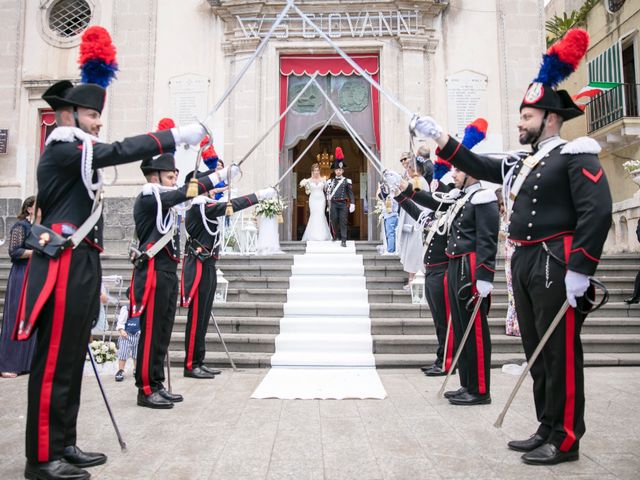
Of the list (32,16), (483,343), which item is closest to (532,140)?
(483,343)

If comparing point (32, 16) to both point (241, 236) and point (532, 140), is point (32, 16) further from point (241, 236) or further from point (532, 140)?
point (532, 140)

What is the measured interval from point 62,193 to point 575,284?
3.00 metres

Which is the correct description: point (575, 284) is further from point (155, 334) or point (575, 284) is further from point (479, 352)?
point (155, 334)

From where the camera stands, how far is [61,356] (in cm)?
297

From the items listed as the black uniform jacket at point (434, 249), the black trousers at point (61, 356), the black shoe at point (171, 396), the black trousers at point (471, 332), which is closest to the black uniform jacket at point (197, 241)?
the black shoe at point (171, 396)

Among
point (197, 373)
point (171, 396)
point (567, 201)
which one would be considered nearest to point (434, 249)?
point (567, 201)

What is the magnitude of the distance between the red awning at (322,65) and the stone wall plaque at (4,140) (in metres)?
7.44

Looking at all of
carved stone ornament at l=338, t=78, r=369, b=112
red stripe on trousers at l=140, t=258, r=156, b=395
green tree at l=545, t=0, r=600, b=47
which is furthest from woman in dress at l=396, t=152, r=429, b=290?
green tree at l=545, t=0, r=600, b=47

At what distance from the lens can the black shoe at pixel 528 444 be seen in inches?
127

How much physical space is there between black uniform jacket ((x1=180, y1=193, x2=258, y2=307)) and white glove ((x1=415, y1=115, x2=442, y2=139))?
9.23 feet

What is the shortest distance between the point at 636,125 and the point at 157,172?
1529 cm

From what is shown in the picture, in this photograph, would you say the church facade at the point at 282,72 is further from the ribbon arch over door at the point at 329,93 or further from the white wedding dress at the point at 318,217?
the white wedding dress at the point at 318,217

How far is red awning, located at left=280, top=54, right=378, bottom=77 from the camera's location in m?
13.8

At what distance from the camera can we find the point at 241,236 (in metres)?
12.2
